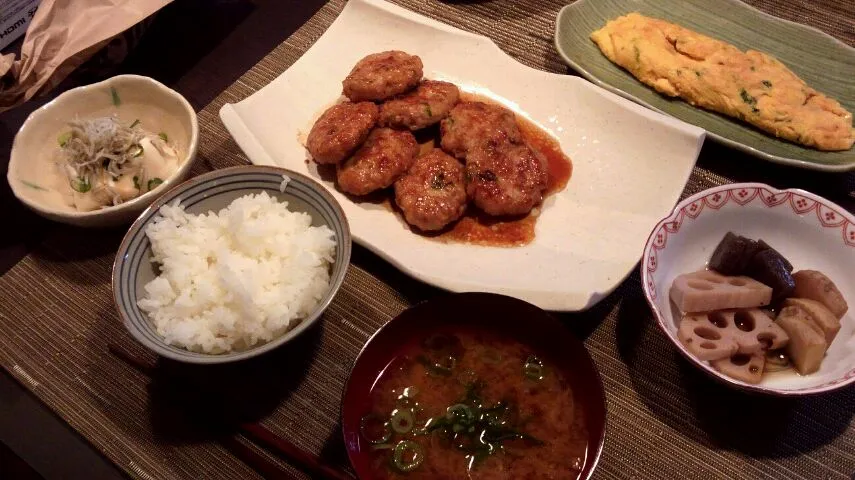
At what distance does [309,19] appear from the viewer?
4383 mm

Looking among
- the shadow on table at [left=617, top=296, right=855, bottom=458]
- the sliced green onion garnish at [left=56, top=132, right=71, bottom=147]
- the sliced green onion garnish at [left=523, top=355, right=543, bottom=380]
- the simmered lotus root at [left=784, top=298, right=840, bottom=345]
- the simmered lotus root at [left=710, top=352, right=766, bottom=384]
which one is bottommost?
the shadow on table at [left=617, top=296, right=855, bottom=458]

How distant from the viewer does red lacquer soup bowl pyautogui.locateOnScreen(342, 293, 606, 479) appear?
2057 millimetres

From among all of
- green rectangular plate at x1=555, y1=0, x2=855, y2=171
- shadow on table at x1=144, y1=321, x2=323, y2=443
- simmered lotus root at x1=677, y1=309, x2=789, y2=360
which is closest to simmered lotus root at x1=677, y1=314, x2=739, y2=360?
simmered lotus root at x1=677, y1=309, x2=789, y2=360

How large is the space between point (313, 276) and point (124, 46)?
274cm

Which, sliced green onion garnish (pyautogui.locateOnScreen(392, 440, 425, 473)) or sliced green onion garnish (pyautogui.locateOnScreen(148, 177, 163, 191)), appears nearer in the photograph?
sliced green onion garnish (pyautogui.locateOnScreen(392, 440, 425, 473))

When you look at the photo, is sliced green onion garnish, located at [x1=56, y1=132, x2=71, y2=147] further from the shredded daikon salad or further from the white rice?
the white rice

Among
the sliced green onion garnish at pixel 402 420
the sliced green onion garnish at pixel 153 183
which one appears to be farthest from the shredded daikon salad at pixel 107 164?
the sliced green onion garnish at pixel 402 420

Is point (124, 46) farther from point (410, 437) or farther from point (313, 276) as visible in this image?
point (410, 437)

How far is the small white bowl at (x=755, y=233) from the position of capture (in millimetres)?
2549

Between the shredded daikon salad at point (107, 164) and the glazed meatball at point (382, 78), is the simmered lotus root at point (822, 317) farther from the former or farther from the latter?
the shredded daikon salad at point (107, 164)

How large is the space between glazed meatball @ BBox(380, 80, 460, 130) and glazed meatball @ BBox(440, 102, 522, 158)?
74mm

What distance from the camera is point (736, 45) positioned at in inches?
158

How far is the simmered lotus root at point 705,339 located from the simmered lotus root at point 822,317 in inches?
14.2

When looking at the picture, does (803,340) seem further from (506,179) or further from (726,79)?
(726,79)
